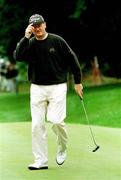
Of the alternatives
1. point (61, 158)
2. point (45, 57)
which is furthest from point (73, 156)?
point (45, 57)

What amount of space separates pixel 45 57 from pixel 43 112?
70 cm

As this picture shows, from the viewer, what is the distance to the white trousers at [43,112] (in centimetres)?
1071

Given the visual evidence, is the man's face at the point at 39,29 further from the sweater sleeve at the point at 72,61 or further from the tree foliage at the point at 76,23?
the tree foliage at the point at 76,23

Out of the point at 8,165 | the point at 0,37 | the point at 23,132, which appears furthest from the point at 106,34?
the point at 8,165

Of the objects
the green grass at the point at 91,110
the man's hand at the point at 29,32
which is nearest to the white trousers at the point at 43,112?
the man's hand at the point at 29,32

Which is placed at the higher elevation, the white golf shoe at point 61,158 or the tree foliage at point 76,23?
the white golf shoe at point 61,158

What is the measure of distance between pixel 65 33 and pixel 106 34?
1.61 m

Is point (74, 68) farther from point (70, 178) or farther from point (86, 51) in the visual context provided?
point (86, 51)

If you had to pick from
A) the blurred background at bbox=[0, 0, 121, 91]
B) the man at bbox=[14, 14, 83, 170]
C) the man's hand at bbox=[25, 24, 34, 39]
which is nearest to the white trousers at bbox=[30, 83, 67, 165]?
the man at bbox=[14, 14, 83, 170]

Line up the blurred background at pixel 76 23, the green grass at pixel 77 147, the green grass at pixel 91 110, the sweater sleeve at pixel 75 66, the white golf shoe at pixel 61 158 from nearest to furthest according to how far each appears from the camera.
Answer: the green grass at pixel 77 147 → the sweater sleeve at pixel 75 66 → the white golf shoe at pixel 61 158 → the green grass at pixel 91 110 → the blurred background at pixel 76 23

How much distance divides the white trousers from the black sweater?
0.10 metres

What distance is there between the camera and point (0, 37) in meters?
33.9

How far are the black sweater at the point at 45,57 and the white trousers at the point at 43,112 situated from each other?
0.34ft

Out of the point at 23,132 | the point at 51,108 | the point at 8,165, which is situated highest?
the point at 51,108
